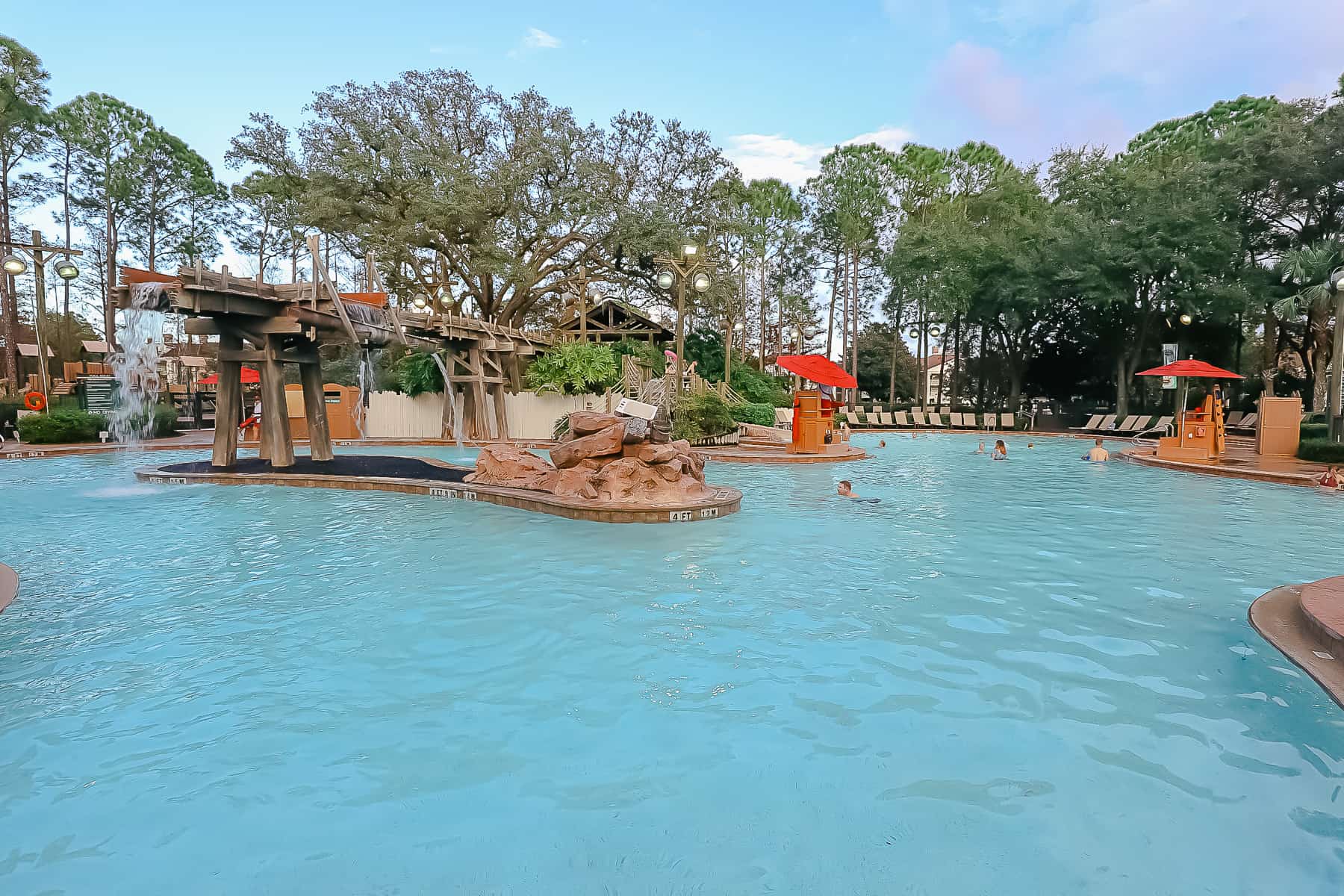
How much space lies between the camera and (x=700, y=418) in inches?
746

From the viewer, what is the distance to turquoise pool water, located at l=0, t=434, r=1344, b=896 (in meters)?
2.45

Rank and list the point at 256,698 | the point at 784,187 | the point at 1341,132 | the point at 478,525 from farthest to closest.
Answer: the point at 784,187, the point at 1341,132, the point at 478,525, the point at 256,698

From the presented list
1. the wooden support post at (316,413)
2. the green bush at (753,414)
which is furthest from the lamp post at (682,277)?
the wooden support post at (316,413)

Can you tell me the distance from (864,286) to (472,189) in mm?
29864

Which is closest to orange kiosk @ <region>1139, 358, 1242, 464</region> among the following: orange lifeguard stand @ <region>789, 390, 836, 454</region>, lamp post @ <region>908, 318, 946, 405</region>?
orange lifeguard stand @ <region>789, 390, 836, 454</region>

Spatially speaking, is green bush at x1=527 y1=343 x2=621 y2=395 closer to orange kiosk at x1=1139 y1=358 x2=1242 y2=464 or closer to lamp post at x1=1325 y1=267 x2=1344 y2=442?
orange kiosk at x1=1139 y1=358 x2=1242 y2=464

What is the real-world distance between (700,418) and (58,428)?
721 inches

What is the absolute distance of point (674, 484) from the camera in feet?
31.4

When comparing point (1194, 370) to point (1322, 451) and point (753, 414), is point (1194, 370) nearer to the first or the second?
point (1322, 451)

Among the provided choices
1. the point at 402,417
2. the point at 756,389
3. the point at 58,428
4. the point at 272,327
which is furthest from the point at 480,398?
the point at 58,428

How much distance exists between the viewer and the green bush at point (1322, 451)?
13.6 metres

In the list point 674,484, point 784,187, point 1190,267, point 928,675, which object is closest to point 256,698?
point 928,675

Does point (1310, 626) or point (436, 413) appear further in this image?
point (436, 413)

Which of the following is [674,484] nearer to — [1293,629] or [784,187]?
[1293,629]
